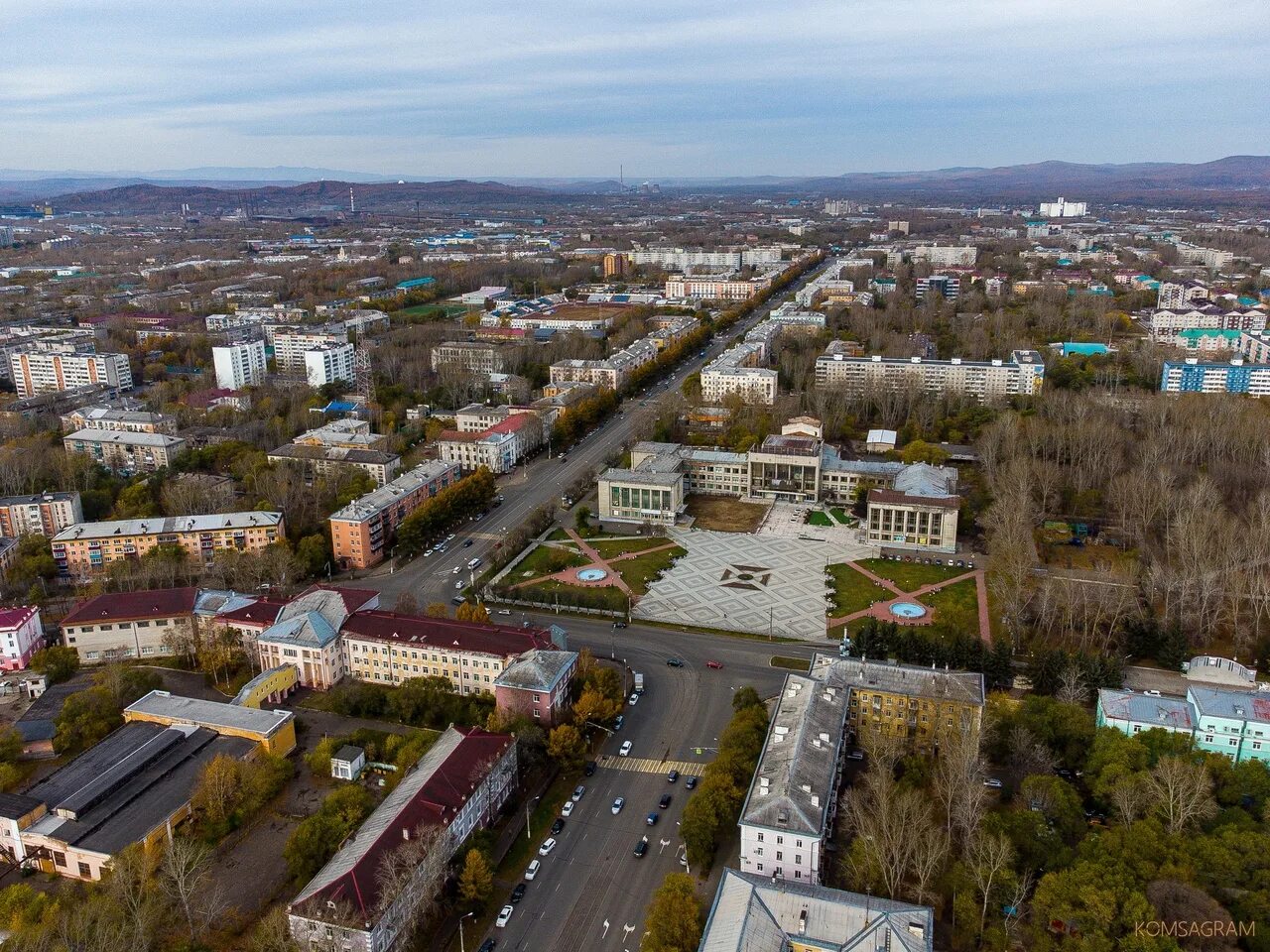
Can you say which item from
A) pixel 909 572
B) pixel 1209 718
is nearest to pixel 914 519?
pixel 909 572

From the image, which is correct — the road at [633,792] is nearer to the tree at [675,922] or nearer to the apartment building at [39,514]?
the tree at [675,922]

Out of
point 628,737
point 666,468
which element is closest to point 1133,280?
point 666,468

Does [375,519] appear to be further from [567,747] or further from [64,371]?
[64,371]

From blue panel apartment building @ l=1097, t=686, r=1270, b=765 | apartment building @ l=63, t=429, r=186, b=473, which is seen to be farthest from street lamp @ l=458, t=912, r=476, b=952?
apartment building @ l=63, t=429, r=186, b=473

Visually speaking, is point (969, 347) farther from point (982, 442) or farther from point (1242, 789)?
point (1242, 789)

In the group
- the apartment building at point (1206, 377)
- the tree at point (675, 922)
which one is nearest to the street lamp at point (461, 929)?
the tree at point (675, 922)

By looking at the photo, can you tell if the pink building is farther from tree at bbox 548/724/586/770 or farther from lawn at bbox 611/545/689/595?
lawn at bbox 611/545/689/595
